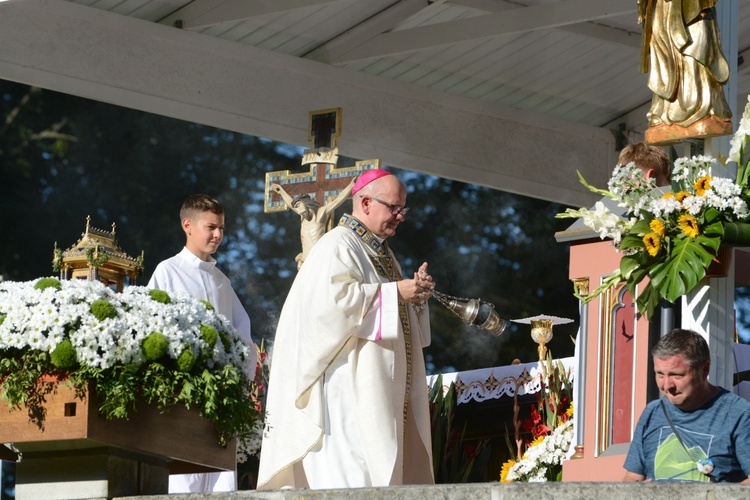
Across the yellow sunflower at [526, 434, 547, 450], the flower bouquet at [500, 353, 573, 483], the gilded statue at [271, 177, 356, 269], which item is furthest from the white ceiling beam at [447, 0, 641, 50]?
the yellow sunflower at [526, 434, 547, 450]

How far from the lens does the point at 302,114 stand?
494 inches

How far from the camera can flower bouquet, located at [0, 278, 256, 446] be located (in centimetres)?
495

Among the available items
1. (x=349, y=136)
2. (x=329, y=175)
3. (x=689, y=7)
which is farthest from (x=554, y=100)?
(x=689, y=7)

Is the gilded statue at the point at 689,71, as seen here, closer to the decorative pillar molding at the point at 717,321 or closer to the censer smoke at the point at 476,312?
the decorative pillar molding at the point at 717,321

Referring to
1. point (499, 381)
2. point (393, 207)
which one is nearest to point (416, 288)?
point (393, 207)

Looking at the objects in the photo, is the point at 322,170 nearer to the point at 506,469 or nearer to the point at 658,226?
the point at 506,469

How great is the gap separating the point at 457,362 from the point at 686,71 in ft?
38.2

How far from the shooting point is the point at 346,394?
688 centimetres

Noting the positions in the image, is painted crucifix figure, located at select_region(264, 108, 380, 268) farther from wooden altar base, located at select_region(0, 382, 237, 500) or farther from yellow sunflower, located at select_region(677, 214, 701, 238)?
wooden altar base, located at select_region(0, 382, 237, 500)

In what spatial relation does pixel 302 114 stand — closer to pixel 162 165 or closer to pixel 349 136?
pixel 349 136

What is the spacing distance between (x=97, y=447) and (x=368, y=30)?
25.6ft

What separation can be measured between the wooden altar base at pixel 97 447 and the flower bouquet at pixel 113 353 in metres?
0.04

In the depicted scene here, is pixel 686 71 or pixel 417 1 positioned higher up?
pixel 417 1

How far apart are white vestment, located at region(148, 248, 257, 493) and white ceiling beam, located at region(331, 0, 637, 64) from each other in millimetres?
3729
